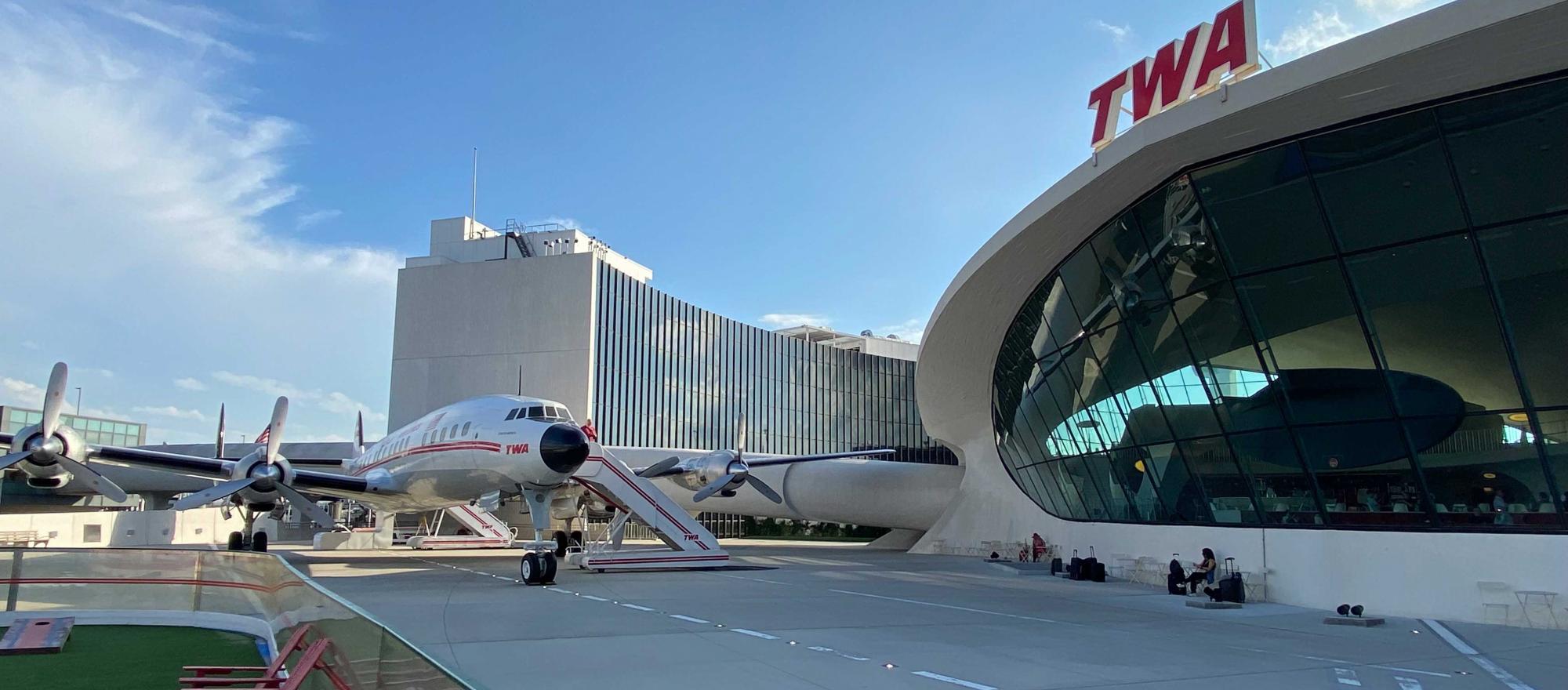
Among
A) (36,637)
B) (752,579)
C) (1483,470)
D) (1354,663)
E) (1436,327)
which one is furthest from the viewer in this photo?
(752,579)

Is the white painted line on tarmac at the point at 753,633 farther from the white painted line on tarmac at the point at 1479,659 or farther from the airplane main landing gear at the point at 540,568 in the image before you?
the airplane main landing gear at the point at 540,568

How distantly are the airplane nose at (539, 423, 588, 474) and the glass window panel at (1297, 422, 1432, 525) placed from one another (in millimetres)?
14850

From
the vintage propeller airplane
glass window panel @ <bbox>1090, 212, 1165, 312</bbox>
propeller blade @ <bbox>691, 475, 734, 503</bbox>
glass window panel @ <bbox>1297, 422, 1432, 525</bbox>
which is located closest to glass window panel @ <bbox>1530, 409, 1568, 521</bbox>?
glass window panel @ <bbox>1297, 422, 1432, 525</bbox>

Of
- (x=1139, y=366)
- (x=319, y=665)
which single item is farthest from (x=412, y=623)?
(x=1139, y=366)

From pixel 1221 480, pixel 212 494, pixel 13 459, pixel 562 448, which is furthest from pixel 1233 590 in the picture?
pixel 13 459

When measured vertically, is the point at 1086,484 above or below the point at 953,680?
above

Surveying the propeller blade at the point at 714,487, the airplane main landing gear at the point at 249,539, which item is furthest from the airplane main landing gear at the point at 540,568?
the propeller blade at the point at 714,487

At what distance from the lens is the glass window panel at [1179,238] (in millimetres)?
17734

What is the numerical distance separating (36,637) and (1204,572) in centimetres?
1815

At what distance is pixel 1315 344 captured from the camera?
54.7 ft

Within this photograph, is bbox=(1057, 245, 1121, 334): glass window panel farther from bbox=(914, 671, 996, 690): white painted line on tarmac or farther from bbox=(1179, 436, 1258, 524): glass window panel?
bbox=(914, 671, 996, 690): white painted line on tarmac

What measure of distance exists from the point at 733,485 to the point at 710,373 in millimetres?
45222

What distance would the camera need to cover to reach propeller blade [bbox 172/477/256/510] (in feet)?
76.0

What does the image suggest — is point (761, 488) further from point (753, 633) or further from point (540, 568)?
point (753, 633)
